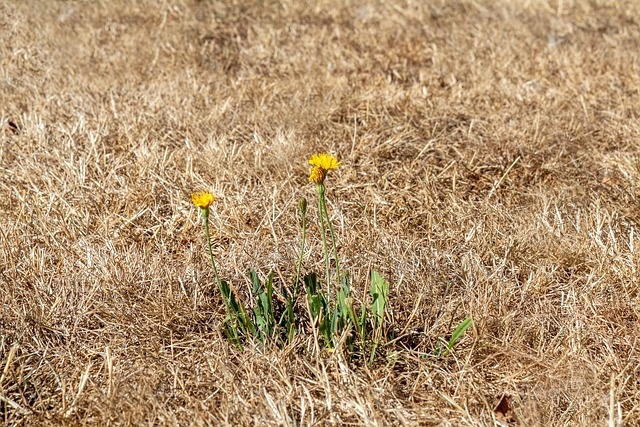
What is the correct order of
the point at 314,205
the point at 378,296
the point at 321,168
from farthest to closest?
the point at 314,205 → the point at 378,296 → the point at 321,168

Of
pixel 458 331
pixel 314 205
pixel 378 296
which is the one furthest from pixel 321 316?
pixel 314 205

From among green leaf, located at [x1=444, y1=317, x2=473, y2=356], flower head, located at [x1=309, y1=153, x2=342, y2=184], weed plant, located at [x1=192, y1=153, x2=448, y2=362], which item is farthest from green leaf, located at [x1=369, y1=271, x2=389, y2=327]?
flower head, located at [x1=309, y1=153, x2=342, y2=184]

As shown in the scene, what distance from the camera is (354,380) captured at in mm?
1793

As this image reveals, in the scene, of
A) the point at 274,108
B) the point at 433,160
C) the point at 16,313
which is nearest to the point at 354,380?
the point at 16,313

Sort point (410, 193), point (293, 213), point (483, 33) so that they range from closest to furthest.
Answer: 1. point (293, 213)
2. point (410, 193)
3. point (483, 33)

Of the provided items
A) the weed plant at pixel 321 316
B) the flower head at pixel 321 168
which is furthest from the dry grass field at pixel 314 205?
the flower head at pixel 321 168

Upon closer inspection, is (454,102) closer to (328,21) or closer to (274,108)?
(274,108)

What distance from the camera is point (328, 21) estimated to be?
181 inches

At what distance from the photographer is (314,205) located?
2664mm

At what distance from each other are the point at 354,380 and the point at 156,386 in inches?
18.4

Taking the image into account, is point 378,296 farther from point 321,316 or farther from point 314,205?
point 314,205

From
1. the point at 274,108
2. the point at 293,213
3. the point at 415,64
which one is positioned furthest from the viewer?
the point at 415,64

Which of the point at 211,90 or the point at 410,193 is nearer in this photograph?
the point at 410,193

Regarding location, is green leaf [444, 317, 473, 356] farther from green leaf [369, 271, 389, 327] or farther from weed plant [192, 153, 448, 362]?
green leaf [369, 271, 389, 327]
